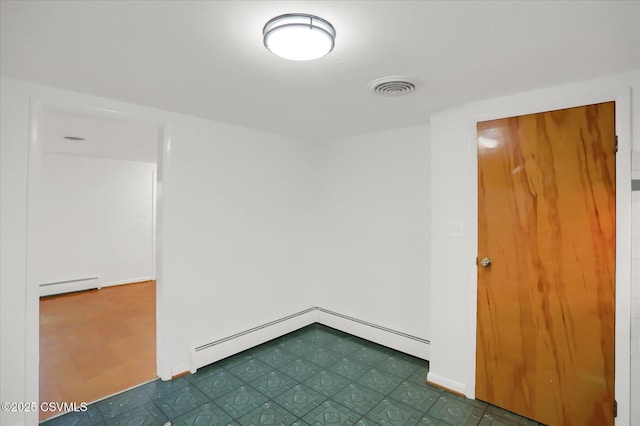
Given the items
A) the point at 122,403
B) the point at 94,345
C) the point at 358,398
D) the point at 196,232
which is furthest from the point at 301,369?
the point at 94,345

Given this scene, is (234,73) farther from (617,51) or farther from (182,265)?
(617,51)

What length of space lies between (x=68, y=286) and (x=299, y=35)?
5.83m

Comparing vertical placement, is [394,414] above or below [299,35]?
below

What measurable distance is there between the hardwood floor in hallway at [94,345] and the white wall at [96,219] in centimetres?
56

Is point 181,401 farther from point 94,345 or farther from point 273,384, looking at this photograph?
point 94,345

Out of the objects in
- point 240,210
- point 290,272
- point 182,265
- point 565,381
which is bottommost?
point 565,381

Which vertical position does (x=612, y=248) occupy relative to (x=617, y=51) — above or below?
below

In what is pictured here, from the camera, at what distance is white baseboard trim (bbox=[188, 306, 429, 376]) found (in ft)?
9.08

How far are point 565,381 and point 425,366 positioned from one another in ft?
3.51

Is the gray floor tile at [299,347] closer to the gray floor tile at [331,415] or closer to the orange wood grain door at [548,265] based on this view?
the gray floor tile at [331,415]

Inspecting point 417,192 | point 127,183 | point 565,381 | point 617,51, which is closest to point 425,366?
point 565,381

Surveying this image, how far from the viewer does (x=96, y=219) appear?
17.9 ft

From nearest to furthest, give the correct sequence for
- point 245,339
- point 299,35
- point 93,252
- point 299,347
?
point 299,35 → point 245,339 → point 299,347 → point 93,252

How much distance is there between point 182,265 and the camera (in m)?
2.72
